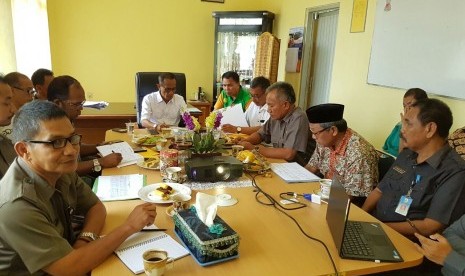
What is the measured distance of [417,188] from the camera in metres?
1.64

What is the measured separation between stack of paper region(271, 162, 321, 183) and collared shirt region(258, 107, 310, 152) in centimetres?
32

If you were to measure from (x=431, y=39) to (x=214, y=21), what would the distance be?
3583mm

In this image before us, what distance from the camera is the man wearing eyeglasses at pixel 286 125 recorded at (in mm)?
2395

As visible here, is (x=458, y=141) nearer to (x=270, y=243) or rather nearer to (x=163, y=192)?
(x=270, y=243)

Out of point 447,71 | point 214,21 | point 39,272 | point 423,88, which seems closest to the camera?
point 39,272

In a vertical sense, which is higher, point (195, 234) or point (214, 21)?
point (214, 21)

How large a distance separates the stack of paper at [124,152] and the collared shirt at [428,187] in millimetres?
1469

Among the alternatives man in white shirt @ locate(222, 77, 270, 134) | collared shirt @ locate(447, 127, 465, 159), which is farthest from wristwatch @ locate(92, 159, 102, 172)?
collared shirt @ locate(447, 127, 465, 159)

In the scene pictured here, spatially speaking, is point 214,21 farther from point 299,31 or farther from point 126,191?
point 126,191

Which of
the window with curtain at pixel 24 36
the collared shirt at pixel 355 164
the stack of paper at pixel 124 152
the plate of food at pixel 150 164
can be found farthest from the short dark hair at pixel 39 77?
the collared shirt at pixel 355 164

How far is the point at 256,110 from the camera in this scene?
353cm

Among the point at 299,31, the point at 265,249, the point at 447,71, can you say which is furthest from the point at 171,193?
the point at 299,31

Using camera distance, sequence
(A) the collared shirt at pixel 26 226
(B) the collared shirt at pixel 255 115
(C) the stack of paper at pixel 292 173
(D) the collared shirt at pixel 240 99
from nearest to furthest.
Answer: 1. (A) the collared shirt at pixel 26 226
2. (C) the stack of paper at pixel 292 173
3. (B) the collared shirt at pixel 255 115
4. (D) the collared shirt at pixel 240 99

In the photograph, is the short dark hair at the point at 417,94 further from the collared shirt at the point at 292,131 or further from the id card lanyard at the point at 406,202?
the id card lanyard at the point at 406,202
